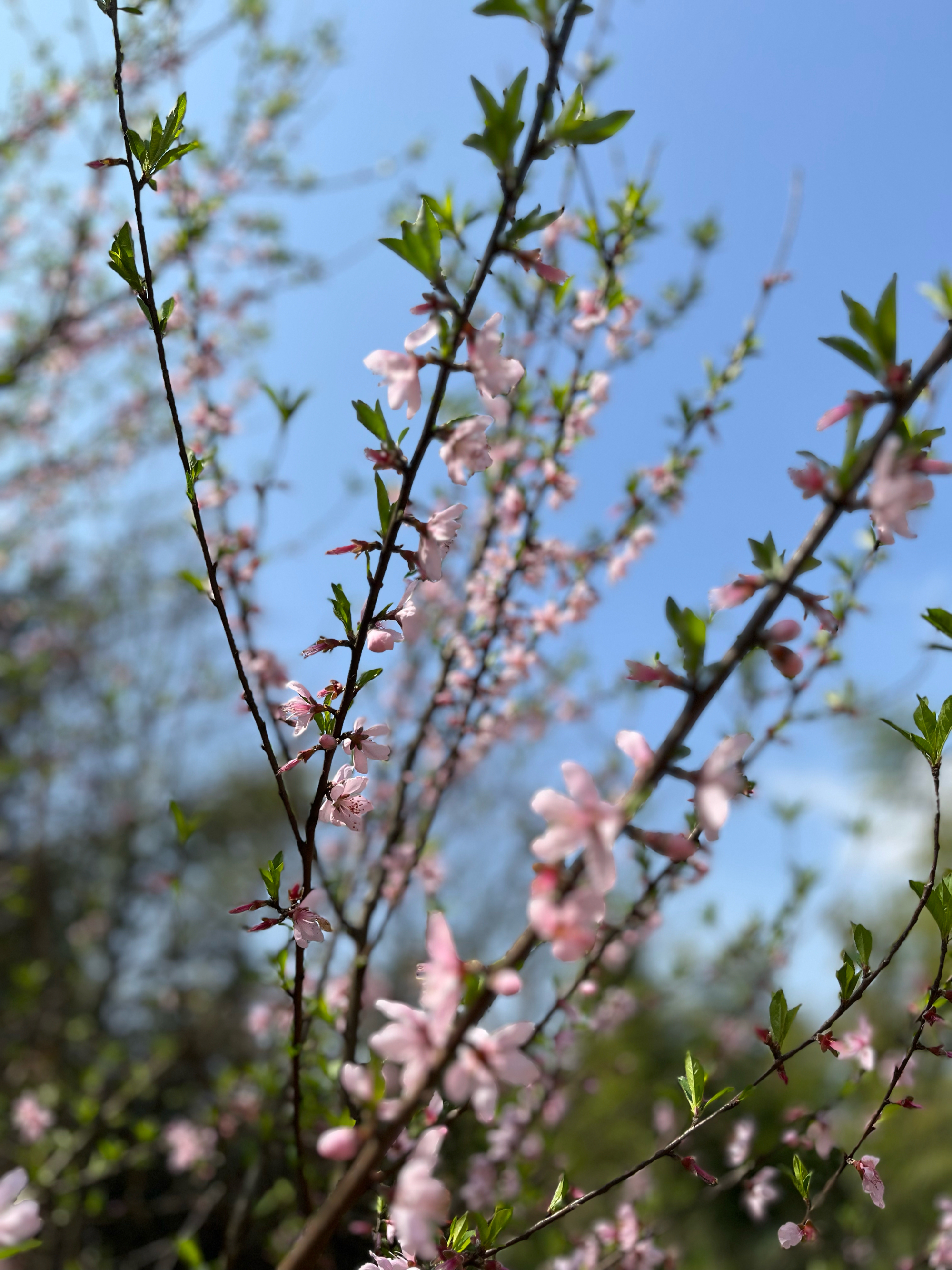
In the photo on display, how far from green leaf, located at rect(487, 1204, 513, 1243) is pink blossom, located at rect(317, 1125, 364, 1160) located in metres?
0.64

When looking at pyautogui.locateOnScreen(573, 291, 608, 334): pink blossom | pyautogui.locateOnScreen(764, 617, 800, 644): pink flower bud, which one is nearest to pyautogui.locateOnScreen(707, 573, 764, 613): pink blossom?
pyautogui.locateOnScreen(764, 617, 800, 644): pink flower bud

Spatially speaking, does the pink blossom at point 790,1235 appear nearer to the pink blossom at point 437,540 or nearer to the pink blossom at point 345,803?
the pink blossom at point 345,803

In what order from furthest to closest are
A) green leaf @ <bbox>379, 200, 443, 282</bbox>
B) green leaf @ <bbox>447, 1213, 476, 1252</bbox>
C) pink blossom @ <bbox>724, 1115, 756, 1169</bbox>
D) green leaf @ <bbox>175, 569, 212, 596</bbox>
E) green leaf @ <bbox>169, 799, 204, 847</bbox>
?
pink blossom @ <bbox>724, 1115, 756, 1169</bbox>, green leaf @ <bbox>169, 799, 204, 847</bbox>, green leaf @ <bbox>175, 569, 212, 596</bbox>, green leaf @ <bbox>447, 1213, 476, 1252</bbox>, green leaf @ <bbox>379, 200, 443, 282</bbox>

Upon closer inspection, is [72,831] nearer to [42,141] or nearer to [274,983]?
[42,141]

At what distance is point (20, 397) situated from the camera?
5.97 m

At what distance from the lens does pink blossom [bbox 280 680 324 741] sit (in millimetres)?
1209

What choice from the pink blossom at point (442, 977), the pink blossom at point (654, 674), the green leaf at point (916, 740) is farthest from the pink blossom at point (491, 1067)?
the green leaf at point (916, 740)

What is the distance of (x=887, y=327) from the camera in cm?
76

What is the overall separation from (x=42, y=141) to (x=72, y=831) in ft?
26.4

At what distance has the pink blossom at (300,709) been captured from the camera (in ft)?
3.97

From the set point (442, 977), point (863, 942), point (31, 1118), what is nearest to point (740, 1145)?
point (863, 942)

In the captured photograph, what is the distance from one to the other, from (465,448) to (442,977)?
620 mm

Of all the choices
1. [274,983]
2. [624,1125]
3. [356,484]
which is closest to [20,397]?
[356,484]

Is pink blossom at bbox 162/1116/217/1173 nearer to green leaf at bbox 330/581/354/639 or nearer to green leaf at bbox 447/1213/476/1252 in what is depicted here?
green leaf at bbox 447/1213/476/1252
